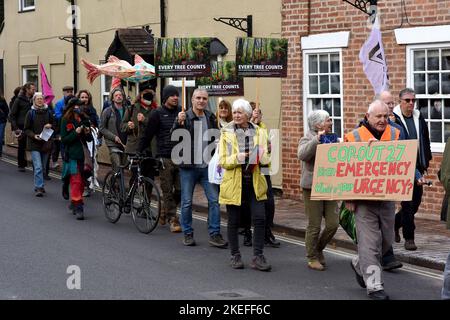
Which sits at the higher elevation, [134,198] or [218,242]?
[134,198]

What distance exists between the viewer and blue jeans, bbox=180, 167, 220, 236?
41.6 ft

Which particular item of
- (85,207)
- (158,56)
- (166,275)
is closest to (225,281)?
(166,275)

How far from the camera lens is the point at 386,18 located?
15602 mm

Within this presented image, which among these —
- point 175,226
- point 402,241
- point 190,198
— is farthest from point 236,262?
point 175,226

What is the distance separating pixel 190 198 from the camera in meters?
12.9

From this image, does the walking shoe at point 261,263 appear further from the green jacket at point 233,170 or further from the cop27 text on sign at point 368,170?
the cop27 text on sign at point 368,170

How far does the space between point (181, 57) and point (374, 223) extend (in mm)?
5355

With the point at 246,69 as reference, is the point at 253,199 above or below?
below

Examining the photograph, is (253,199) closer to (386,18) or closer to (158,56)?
(158,56)

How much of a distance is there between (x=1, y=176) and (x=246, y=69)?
8.13 m

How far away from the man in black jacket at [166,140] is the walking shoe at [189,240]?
1040 millimetres

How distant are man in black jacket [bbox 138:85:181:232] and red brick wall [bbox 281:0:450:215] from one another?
357 centimetres

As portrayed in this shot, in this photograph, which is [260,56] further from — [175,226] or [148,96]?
[175,226]

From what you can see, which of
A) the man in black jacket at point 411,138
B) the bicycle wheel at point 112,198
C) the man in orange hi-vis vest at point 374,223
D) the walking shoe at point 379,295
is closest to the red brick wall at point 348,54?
the man in black jacket at point 411,138
